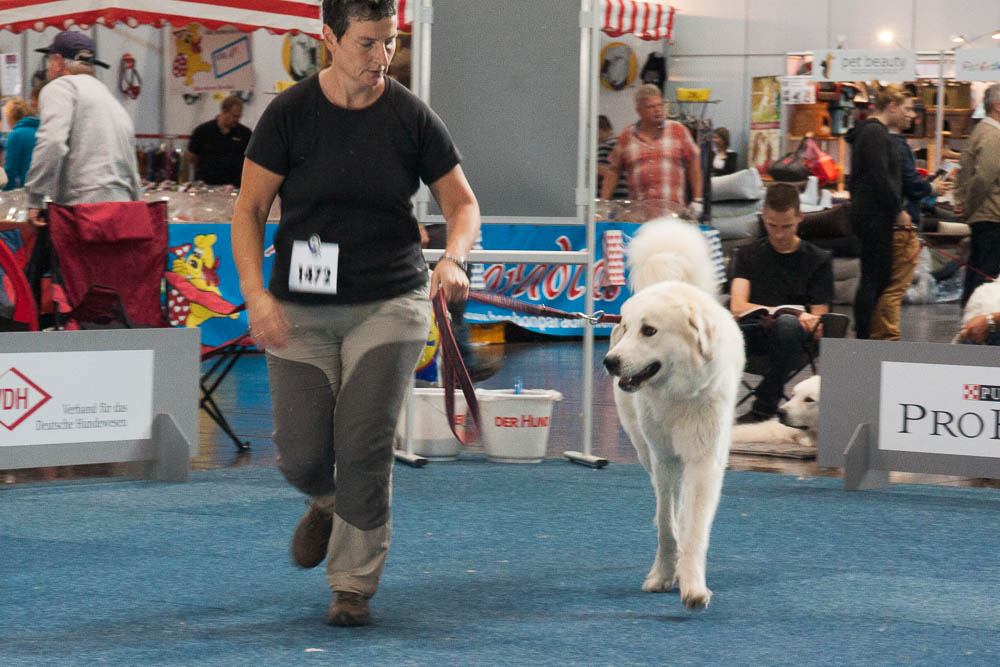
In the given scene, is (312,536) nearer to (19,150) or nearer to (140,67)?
(19,150)

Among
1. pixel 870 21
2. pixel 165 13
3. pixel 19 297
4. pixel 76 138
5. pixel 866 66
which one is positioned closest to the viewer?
pixel 19 297

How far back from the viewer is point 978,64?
43.3 feet

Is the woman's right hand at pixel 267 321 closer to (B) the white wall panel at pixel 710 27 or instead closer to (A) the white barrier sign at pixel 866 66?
(A) the white barrier sign at pixel 866 66

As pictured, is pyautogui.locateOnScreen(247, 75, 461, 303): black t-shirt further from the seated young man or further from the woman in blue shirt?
the woman in blue shirt

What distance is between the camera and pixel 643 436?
4125 mm

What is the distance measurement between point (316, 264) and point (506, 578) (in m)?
1.30

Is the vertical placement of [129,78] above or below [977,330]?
above

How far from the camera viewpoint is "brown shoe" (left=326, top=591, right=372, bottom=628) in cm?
354

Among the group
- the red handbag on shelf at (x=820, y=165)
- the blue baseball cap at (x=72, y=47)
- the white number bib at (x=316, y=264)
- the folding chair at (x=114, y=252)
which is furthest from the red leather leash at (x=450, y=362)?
the red handbag on shelf at (x=820, y=165)

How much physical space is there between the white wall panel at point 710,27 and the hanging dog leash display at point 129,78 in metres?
7.68

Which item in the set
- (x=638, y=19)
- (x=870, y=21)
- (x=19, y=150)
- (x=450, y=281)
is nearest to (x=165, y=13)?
(x=19, y=150)

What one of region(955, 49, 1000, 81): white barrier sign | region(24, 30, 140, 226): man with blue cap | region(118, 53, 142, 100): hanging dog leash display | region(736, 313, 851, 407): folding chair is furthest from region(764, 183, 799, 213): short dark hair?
region(118, 53, 142, 100): hanging dog leash display

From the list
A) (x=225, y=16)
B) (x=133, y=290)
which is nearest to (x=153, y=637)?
(x=133, y=290)

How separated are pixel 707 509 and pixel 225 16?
812cm
